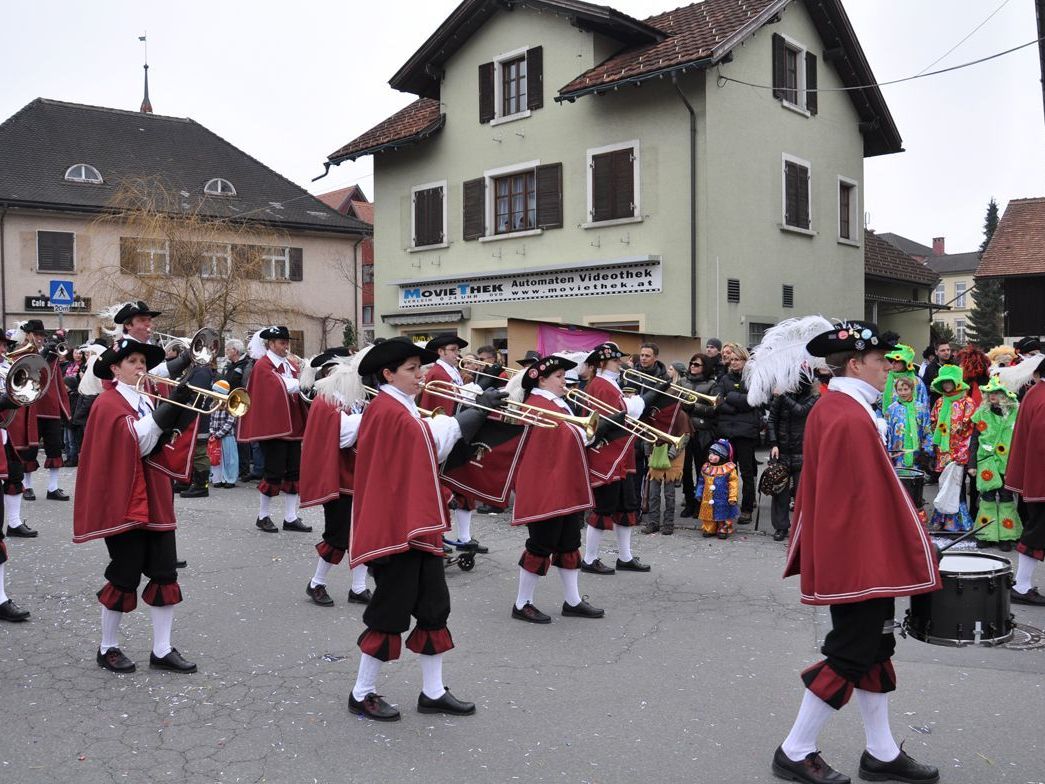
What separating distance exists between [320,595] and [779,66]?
53.8 feet

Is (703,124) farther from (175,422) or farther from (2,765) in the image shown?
(2,765)

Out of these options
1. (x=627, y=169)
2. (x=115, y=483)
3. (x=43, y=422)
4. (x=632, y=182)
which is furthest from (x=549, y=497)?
(x=627, y=169)

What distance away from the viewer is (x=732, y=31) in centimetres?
1783

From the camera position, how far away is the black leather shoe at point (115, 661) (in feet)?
18.6

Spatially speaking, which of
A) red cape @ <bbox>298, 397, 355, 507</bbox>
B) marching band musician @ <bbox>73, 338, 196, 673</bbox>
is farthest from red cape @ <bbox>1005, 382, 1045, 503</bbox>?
marching band musician @ <bbox>73, 338, 196, 673</bbox>

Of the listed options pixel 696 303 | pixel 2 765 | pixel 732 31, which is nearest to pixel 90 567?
pixel 2 765

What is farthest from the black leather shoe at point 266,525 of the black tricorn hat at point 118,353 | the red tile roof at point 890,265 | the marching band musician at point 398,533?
the red tile roof at point 890,265

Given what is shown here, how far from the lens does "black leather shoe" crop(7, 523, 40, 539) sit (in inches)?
387

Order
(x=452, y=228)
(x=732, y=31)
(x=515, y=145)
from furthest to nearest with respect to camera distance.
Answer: (x=452, y=228)
(x=515, y=145)
(x=732, y=31)

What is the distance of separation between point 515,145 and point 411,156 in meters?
3.40

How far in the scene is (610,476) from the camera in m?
7.92

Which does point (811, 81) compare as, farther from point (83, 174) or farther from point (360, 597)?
point (83, 174)

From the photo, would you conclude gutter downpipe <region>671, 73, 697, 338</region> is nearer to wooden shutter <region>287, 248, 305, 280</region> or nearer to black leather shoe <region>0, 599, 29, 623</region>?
black leather shoe <region>0, 599, 29, 623</region>

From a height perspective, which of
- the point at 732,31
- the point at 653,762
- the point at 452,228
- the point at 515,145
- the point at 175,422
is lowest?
the point at 653,762
